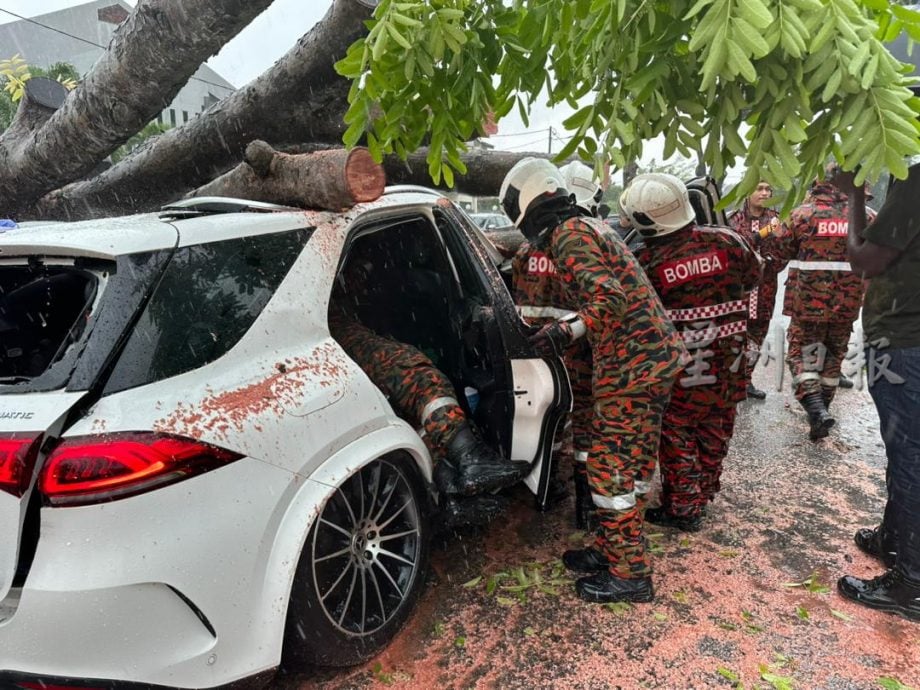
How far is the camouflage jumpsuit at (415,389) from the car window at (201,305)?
0.68 meters

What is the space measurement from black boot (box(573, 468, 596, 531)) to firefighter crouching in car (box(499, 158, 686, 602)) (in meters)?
0.54

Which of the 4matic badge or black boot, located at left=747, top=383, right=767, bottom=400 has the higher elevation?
the 4matic badge

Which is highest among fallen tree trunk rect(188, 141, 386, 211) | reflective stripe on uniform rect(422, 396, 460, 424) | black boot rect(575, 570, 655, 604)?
fallen tree trunk rect(188, 141, 386, 211)

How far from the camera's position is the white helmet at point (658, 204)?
307cm

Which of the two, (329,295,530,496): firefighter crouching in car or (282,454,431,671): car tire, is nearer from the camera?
(282,454,431,671): car tire

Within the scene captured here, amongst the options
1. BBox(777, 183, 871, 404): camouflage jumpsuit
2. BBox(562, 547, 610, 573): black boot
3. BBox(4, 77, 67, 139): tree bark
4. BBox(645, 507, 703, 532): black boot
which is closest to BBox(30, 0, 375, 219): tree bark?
BBox(4, 77, 67, 139): tree bark

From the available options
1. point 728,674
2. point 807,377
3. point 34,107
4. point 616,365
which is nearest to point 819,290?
point 807,377

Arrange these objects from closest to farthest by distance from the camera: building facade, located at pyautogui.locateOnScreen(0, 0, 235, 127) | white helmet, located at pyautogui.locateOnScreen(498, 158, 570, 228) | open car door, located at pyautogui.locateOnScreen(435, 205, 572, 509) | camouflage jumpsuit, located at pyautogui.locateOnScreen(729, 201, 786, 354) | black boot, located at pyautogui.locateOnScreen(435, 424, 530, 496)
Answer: black boot, located at pyautogui.locateOnScreen(435, 424, 530, 496), white helmet, located at pyautogui.locateOnScreen(498, 158, 570, 228), open car door, located at pyautogui.locateOnScreen(435, 205, 572, 509), camouflage jumpsuit, located at pyautogui.locateOnScreen(729, 201, 786, 354), building facade, located at pyautogui.locateOnScreen(0, 0, 235, 127)

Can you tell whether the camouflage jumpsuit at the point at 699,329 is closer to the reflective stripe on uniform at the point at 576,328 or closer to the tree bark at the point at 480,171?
the reflective stripe on uniform at the point at 576,328

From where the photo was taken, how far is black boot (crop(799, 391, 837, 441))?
456 centimetres

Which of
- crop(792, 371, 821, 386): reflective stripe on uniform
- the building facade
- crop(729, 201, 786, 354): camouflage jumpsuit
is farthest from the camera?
the building facade

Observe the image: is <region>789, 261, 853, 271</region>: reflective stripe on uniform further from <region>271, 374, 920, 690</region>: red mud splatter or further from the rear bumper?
the rear bumper

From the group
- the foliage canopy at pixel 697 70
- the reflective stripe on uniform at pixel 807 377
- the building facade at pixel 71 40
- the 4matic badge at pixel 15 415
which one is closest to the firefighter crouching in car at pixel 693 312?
the foliage canopy at pixel 697 70

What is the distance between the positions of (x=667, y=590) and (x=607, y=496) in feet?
1.77
